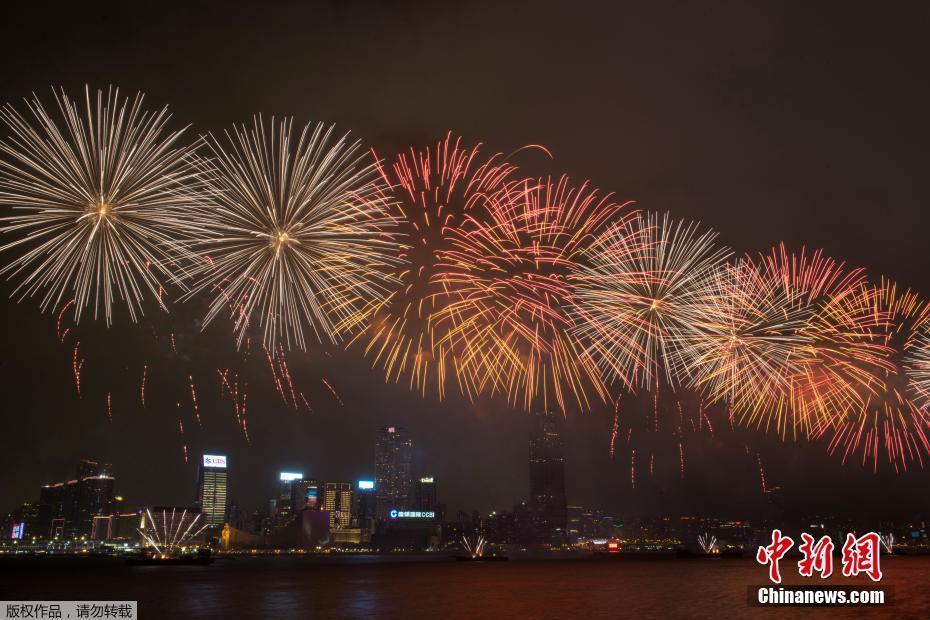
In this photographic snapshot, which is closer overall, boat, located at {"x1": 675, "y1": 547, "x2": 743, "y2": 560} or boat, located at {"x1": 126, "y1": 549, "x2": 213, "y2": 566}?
boat, located at {"x1": 126, "y1": 549, "x2": 213, "y2": 566}

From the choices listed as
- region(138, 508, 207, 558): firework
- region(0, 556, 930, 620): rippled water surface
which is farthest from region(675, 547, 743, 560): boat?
region(138, 508, 207, 558): firework

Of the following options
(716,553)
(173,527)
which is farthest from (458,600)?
(173,527)

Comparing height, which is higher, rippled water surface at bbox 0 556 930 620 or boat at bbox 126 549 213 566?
rippled water surface at bbox 0 556 930 620

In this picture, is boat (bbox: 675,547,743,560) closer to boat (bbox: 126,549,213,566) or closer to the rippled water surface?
boat (bbox: 126,549,213,566)

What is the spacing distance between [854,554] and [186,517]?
543ft

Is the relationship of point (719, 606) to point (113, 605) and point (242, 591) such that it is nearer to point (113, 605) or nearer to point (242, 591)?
point (113, 605)

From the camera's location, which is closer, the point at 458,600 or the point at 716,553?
the point at 458,600

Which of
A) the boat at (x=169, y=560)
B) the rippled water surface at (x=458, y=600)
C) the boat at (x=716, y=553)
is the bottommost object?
the boat at (x=716, y=553)

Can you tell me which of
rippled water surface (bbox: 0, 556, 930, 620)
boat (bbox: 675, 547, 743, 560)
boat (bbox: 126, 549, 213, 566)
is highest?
rippled water surface (bbox: 0, 556, 930, 620)

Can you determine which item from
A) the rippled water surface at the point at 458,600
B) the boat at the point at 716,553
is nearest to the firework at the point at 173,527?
the boat at the point at 716,553

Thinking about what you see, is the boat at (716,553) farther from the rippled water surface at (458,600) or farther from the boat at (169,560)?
the rippled water surface at (458,600)

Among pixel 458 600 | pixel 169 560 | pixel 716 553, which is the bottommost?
pixel 716 553

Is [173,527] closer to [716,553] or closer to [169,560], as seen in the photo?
[169,560]

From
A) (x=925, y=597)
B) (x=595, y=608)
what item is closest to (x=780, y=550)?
(x=595, y=608)
